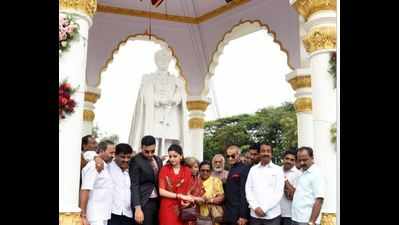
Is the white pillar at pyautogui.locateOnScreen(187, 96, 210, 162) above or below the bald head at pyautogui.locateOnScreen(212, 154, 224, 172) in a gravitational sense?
above

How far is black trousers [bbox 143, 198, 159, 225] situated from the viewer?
6703 millimetres

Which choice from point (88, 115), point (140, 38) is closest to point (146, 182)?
point (88, 115)

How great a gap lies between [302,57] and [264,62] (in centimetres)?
2176

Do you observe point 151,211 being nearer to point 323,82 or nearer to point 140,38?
point 323,82

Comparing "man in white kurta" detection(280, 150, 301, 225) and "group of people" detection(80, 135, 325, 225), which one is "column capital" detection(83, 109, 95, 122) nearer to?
"group of people" detection(80, 135, 325, 225)

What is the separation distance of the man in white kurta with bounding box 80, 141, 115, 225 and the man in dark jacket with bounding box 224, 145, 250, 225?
1532 millimetres

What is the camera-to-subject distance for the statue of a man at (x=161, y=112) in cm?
951

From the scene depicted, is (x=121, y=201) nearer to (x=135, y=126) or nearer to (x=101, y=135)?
(x=135, y=126)

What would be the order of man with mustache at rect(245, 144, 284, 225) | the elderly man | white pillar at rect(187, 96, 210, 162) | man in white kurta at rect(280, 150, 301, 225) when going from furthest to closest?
white pillar at rect(187, 96, 210, 162)
the elderly man
man in white kurta at rect(280, 150, 301, 225)
man with mustache at rect(245, 144, 284, 225)

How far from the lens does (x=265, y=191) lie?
6.86 m

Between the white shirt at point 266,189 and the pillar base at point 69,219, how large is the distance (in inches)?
82.4

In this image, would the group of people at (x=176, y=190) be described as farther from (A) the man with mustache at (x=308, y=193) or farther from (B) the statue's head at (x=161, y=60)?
(B) the statue's head at (x=161, y=60)

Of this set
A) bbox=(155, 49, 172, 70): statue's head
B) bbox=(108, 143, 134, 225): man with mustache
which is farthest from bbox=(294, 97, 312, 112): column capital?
bbox=(108, 143, 134, 225): man with mustache

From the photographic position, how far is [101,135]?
2627cm
